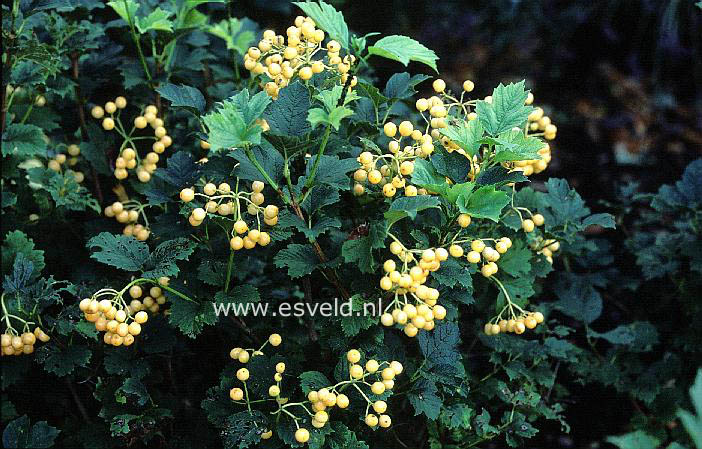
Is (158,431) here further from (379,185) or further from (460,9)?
(460,9)

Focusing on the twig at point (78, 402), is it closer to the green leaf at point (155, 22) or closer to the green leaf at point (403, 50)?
the green leaf at point (155, 22)

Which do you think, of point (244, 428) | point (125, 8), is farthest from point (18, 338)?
point (125, 8)

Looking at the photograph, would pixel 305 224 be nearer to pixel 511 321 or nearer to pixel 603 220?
pixel 511 321

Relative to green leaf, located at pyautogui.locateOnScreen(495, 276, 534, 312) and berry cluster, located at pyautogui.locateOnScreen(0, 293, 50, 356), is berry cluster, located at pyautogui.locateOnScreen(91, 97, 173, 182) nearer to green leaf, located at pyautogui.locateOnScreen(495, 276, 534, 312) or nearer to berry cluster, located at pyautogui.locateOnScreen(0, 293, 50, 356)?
berry cluster, located at pyautogui.locateOnScreen(0, 293, 50, 356)

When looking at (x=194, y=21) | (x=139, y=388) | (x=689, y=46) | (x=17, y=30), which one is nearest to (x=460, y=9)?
(x=689, y=46)

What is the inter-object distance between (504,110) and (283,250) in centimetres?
41

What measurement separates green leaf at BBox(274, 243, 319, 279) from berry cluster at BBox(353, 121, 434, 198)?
141 millimetres

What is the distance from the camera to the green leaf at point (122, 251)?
111 centimetres

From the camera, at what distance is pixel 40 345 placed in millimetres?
1257

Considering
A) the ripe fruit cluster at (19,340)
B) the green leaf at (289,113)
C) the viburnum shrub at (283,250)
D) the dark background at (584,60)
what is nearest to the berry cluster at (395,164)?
the viburnum shrub at (283,250)

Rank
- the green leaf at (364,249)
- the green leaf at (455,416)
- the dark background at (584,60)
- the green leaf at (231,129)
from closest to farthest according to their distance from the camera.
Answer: the green leaf at (231,129) → the green leaf at (364,249) → the green leaf at (455,416) → the dark background at (584,60)

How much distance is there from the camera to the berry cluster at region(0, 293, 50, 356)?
1.15 m

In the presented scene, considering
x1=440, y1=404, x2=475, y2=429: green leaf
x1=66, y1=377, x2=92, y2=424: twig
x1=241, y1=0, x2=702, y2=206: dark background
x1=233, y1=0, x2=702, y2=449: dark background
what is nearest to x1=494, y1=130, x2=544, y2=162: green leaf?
x1=440, y1=404, x2=475, y2=429: green leaf

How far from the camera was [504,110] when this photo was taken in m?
1.08
